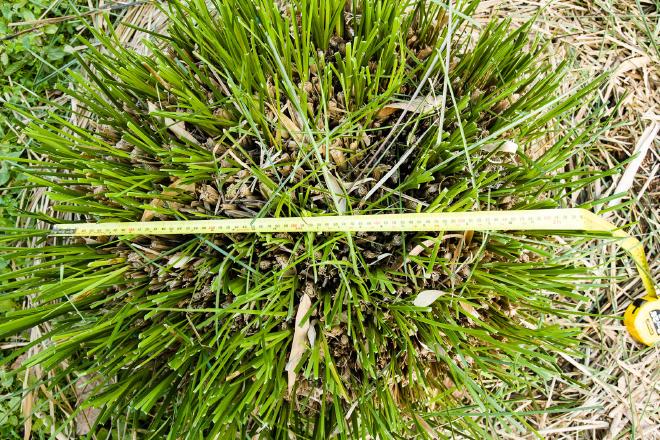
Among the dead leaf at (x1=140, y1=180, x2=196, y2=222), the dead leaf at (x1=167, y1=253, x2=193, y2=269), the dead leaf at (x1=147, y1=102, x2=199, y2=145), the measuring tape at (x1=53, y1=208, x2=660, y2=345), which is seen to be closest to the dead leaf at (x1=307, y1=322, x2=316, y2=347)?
the measuring tape at (x1=53, y1=208, x2=660, y2=345)

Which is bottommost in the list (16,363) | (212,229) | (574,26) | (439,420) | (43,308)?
(439,420)

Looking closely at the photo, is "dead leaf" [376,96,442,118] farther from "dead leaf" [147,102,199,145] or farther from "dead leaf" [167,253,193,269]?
"dead leaf" [167,253,193,269]

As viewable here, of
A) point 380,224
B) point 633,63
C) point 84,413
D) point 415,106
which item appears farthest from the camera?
point 633,63

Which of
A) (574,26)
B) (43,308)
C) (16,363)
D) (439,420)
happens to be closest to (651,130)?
(574,26)

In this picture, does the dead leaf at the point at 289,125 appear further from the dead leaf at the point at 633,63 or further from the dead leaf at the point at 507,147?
the dead leaf at the point at 633,63

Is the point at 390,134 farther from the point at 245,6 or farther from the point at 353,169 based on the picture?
the point at 245,6

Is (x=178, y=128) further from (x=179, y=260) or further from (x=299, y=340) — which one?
(x=299, y=340)

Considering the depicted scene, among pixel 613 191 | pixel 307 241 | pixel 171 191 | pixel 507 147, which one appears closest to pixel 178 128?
pixel 171 191
